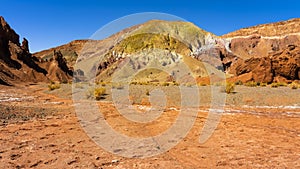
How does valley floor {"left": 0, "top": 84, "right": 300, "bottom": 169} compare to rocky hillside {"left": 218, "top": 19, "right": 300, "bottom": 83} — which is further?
rocky hillside {"left": 218, "top": 19, "right": 300, "bottom": 83}

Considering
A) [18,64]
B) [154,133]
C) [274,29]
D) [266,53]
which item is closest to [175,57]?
[266,53]

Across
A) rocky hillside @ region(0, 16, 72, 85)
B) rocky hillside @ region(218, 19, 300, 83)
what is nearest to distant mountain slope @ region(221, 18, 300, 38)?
rocky hillside @ region(218, 19, 300, 83)

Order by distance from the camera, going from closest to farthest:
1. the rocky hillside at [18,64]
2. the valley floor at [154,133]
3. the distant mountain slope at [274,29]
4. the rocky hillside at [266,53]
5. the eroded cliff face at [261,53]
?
the valley floor at [154,133], the rocky hillside at [266,53], the eroded cliff face at [261,53], the rocky hillside at [18,64], the distant mountain slope at [274,29]

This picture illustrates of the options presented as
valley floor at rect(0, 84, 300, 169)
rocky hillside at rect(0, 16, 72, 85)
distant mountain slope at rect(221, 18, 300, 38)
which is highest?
distant mountain slope at rect(221, 18, 300, 38)

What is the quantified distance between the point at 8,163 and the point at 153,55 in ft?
280

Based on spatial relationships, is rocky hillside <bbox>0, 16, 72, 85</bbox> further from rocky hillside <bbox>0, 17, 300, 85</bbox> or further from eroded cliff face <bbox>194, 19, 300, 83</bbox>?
eroded cliff face <bbox>194, 19, 300, 83</bbox>

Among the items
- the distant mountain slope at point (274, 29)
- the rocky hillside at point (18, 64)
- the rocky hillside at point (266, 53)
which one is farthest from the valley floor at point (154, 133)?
the distant mountain slope at point (274, 29)

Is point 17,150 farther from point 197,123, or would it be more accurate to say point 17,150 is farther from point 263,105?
point 263,105

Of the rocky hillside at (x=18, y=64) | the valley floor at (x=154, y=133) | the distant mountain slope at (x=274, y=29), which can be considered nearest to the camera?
the valley floor at (x=154, y=133)

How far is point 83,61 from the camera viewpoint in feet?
346

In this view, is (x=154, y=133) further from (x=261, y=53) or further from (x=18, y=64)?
(x=261, y=53)

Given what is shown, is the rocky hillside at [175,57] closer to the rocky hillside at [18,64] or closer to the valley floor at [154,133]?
the rocky hillside at [18,64]

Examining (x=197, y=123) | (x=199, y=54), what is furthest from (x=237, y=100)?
Answer: (x=199, y=54)

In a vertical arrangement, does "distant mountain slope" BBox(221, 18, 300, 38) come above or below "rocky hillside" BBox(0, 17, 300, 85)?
above
